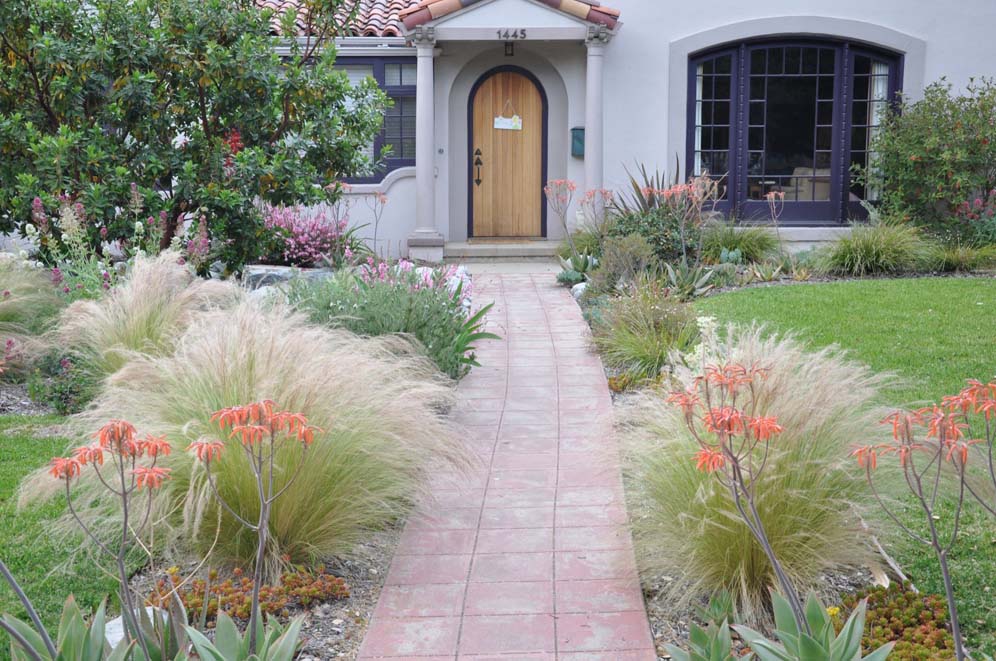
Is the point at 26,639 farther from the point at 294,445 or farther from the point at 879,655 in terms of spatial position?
the point at 879,655

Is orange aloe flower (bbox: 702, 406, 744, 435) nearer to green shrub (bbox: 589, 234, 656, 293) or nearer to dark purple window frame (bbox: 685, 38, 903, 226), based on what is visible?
green shrub (bbox: 589, 234, 656, 293)

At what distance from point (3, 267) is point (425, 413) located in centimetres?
503

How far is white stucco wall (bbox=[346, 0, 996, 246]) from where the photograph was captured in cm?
1366

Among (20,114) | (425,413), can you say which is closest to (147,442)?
(425,413)

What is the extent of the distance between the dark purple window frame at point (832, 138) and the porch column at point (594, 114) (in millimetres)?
1242

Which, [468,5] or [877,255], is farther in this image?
[468,5]

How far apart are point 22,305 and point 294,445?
15.2ft

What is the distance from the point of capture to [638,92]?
14.0 m

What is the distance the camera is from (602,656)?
3.62 metres

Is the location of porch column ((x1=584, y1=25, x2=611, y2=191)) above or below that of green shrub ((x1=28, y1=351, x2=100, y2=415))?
above

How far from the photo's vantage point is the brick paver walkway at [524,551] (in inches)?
148

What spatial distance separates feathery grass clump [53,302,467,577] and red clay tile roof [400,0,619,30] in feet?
29.3

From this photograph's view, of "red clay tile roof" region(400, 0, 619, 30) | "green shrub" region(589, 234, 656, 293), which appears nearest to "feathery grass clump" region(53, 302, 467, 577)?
"green shrub" region(589, 234, 656, 293)

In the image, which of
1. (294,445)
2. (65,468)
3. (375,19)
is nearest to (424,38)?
(375,19)
